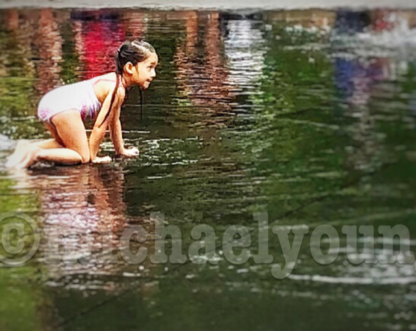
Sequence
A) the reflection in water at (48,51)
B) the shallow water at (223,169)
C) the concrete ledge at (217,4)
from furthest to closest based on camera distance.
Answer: the reflection in water at (48,51) < the concrete ledge at (217,4) < the shallow water at (223,169)

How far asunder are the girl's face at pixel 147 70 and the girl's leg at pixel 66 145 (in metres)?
0.17

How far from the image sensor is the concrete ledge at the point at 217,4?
1492mm

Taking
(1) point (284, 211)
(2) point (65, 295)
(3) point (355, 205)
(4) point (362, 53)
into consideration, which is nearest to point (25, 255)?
(2) point (65, 295)

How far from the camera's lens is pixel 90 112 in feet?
5.21

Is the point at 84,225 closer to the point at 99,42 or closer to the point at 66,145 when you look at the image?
the point at 66,145

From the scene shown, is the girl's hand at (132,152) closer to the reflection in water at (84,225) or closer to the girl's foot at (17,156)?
the reflection in water at (84,225)

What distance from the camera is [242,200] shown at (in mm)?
1480

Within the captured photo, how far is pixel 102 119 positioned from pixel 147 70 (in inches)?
6.1

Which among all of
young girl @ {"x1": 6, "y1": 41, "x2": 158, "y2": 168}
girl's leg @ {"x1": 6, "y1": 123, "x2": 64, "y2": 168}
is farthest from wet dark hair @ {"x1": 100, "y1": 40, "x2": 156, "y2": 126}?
girl's leg @ {"x1": 6, "y1": 123, "x2": 64, "y2": 168}

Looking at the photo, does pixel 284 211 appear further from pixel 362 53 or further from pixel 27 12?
pixel 27 12

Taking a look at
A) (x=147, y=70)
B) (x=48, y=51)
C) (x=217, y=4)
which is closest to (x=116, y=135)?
(x=147, y=70)

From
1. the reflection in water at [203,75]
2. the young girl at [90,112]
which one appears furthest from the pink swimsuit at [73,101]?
the reflection in water at [203,75]

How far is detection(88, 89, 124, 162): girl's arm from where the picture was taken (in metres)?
1.57

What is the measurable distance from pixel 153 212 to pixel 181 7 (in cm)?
49
